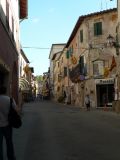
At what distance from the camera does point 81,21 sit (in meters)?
53.7

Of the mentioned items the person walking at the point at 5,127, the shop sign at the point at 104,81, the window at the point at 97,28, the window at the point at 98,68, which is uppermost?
the window at the point at 97,28

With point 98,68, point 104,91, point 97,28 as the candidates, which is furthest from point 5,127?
point 97,28

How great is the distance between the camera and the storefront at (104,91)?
159 feet

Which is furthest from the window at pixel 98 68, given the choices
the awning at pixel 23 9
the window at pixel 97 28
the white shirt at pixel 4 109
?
the white shirt at pixel 4 109

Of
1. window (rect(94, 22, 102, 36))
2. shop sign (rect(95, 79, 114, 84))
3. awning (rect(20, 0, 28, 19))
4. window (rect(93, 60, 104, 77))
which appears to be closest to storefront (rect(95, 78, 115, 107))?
shop sign (rect(95, 79, 114, 84))

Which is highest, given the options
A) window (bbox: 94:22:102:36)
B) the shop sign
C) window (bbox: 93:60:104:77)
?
window (bbox: 94:22:102:36)

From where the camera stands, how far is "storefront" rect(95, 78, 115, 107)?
4844cm

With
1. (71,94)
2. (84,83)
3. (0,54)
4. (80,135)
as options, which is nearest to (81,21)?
(84,83)

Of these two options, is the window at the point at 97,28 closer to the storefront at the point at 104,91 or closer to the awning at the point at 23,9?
the storefront at the point at 104,91

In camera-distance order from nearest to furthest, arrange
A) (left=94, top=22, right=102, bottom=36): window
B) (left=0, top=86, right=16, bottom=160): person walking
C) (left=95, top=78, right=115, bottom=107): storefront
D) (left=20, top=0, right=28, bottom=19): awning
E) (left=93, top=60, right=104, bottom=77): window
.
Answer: (left=0, top=86, right=16, bottom=160): person walking → (left=20, top=0, right=28, bottom=19): awning → (left=95, top=78, right=115, bottom=107): storefront → (left=93, top=60, right=104, bottom=77): window → (left=94, top=22, right=102, bottom=36): window

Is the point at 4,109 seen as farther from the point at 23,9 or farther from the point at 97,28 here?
the point at 97,28

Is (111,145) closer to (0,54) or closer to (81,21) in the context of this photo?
(0,54)

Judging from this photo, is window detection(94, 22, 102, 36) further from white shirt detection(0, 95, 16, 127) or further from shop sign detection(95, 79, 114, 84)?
white shirt detection(0, 95, 16, 127)

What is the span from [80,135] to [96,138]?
1.32 metres
